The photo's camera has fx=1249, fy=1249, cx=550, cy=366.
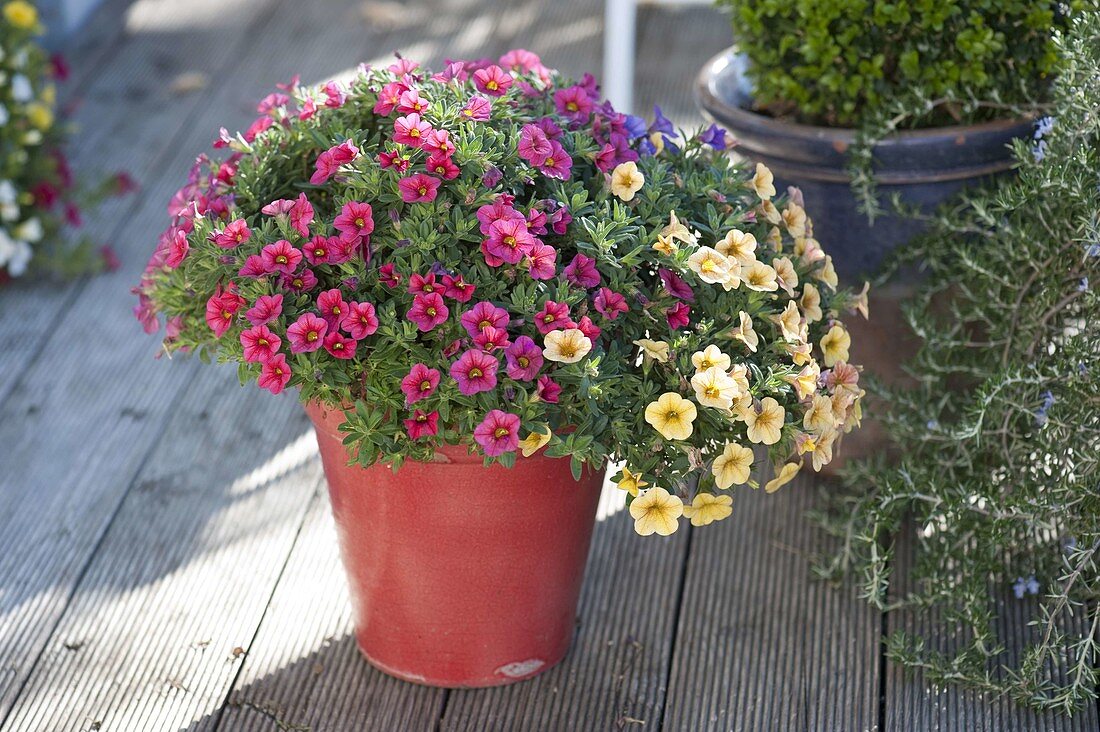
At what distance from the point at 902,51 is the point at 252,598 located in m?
1.31

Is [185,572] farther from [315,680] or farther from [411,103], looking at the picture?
[411,103]

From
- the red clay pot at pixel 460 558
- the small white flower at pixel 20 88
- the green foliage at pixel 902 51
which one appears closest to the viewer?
the red clay pot at pixel 460 558

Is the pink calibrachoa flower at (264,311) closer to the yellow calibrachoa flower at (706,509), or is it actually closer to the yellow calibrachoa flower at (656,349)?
the yellow calibrachoa flower at (656,349)

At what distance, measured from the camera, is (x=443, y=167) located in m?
1.41

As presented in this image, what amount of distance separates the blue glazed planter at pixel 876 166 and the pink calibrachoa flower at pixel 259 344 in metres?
0.88

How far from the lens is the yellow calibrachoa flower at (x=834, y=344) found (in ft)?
5.11

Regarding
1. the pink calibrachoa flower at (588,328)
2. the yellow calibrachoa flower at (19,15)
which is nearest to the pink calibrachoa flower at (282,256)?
the pink calibrachoa flower at (588,328)

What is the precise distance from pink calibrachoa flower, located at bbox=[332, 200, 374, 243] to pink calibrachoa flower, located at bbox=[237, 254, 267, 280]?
92 mm

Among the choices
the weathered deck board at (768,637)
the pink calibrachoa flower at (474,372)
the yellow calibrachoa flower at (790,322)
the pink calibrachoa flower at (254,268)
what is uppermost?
the pink calibrachoa flower at (254,268)

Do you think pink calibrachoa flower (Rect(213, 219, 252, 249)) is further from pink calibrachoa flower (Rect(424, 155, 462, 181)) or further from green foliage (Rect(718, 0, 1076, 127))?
green foliage (Rect(718, 0, 1076, 127))

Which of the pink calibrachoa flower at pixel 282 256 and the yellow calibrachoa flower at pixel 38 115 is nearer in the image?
the pink calibrachoa flower at pixel 282 256

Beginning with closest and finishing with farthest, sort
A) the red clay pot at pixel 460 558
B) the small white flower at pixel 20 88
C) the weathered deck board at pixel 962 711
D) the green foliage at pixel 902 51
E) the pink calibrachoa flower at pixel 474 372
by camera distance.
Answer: the pink calibrachoa flower at pixel 474 372
the red clay pot at pixel 460 558
the weathered deck board at pixel 962 711
the green foliage at pixel 902 51
the small white flower at pixel 20 88

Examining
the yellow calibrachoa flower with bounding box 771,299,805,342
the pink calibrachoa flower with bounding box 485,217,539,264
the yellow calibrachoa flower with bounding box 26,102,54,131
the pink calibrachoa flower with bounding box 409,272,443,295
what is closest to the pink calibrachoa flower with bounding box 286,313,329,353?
the pink calibrachoa flower with bounding box 409,272,443,295

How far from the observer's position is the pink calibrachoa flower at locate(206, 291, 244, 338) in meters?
→ 1.42
